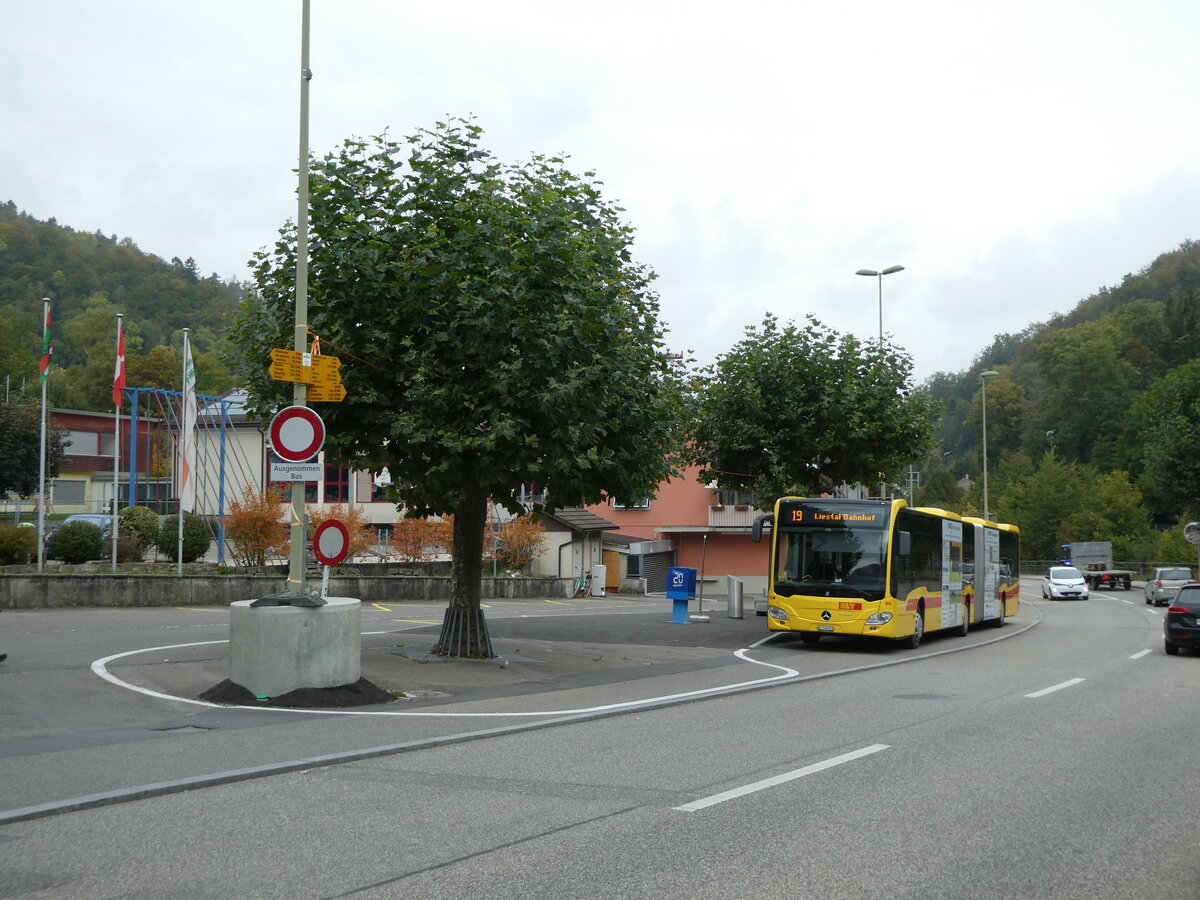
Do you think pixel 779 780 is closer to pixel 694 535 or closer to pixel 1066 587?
pixel 1066 587

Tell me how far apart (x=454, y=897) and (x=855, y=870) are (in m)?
2.03

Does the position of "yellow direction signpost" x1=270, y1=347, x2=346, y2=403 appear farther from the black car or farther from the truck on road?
the truck on road

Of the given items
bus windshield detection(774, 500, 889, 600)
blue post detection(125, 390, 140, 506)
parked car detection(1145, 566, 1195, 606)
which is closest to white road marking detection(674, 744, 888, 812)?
bus windshield detection(774, 500, 889, 600)

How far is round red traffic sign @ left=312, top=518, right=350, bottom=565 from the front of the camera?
507 inches

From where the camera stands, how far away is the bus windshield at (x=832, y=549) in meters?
21.8

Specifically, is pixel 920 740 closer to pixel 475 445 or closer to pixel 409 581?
pixel 475 445

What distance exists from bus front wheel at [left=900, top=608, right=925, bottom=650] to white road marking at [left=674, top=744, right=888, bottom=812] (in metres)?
13.9

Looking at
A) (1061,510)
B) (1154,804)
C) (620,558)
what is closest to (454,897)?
(1154,804)

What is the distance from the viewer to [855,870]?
5.79m

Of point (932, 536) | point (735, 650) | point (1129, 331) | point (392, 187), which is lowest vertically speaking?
point (735, 650)

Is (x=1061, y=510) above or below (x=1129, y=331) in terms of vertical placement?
below

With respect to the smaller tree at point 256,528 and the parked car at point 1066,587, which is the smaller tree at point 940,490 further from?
the smaller tree at point 256,528

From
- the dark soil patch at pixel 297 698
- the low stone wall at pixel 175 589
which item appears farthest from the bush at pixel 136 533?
the dark soil patch at pixel 297 698

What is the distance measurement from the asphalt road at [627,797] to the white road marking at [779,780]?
0.04 m
